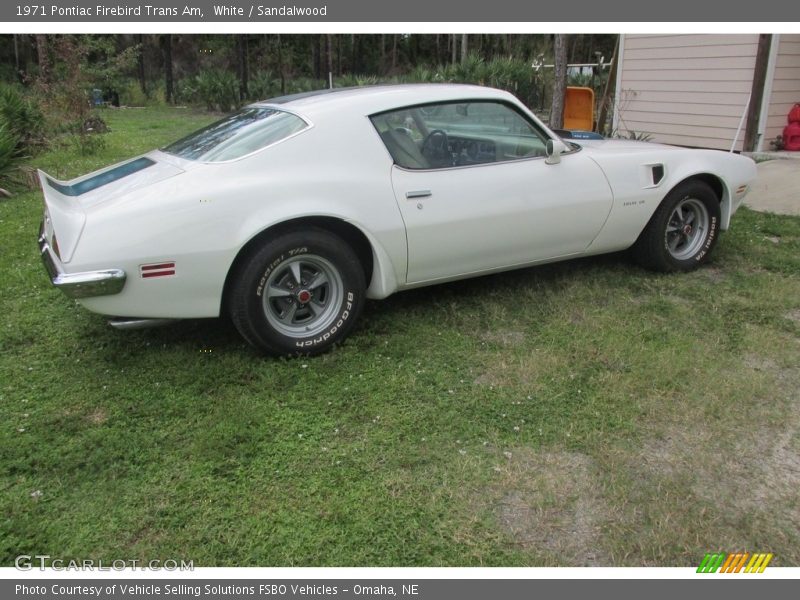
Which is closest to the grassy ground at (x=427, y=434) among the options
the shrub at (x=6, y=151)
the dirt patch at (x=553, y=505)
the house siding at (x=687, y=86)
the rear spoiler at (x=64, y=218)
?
the dirt patch at (x=553, y=505)

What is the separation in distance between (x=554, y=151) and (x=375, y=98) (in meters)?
1.19

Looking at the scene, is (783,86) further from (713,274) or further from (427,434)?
(427,434)

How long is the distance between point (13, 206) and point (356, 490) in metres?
6.29

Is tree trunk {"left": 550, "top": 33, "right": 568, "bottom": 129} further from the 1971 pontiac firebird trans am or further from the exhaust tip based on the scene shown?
the exhaust tip

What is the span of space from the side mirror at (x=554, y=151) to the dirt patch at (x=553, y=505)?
2.08 meters

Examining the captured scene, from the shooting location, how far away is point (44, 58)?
12.8 meters

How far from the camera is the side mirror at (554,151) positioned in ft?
13.7

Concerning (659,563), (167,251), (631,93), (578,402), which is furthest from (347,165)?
(631,93)

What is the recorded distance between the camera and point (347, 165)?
145 inches

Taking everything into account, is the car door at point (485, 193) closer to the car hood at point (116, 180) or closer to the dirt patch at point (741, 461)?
the car hood at point (116, 180)

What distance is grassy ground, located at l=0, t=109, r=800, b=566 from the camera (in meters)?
2.40

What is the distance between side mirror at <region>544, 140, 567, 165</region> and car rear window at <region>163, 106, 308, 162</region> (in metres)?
1.53

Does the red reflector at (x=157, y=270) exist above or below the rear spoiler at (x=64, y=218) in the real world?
below

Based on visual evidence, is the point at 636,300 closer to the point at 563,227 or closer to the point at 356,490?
the point at 563,227
